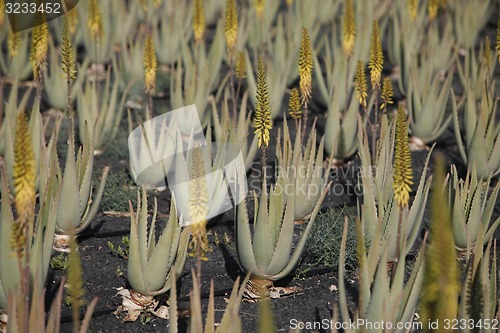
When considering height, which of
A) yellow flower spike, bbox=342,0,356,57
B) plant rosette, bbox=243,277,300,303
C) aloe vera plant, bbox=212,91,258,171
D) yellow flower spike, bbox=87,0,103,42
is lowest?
plant rosette, bbox=243,277,300,303

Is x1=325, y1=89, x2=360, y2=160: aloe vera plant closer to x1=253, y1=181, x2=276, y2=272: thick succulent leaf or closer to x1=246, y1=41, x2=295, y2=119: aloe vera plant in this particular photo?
x1=246, y1=41, x2=295, y2=119: aloe vera plant

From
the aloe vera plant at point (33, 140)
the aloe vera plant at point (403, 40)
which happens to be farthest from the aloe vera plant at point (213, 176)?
the aloe vera plant at point (403, 40)

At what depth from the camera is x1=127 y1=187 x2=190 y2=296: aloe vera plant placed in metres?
2.99

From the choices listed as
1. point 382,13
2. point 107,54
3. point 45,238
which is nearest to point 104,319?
point 45,238

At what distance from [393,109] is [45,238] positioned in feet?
10.7

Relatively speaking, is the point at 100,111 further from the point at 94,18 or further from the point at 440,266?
the point at 440,266

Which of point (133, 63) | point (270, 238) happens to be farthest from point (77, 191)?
point (133, 63)

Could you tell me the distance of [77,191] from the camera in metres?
3.44

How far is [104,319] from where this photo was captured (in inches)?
123

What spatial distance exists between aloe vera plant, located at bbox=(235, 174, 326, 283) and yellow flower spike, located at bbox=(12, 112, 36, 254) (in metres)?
1.12

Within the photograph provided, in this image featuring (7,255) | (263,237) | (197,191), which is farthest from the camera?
(263,237)

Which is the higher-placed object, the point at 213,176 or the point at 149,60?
the point at 149,60

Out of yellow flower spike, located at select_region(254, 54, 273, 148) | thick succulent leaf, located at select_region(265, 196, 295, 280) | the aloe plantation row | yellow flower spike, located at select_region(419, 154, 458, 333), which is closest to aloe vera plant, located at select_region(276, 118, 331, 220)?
the aloe plantation row

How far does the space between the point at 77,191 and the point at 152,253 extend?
58 cm
